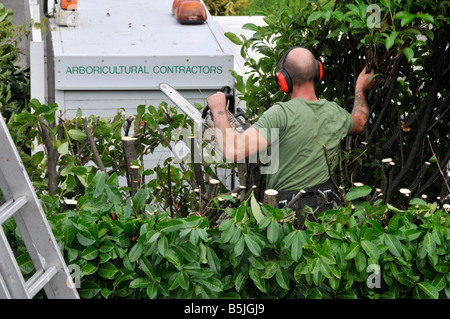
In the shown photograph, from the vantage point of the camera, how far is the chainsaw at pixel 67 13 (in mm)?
5832

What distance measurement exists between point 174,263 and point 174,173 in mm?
1476

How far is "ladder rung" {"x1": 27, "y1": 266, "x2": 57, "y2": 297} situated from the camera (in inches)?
101

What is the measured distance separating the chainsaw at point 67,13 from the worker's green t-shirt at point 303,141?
2833mm

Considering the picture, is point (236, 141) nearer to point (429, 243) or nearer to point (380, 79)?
point (429, 243)

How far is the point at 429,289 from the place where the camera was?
Answer: 112 inches

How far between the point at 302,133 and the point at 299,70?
331 mm

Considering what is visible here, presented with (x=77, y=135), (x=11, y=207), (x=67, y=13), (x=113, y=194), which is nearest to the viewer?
(x=11, y=207)

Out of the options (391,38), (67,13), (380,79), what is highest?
(391,38)

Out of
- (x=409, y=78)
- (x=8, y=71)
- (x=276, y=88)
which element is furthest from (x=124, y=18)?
(x=409, y=78)

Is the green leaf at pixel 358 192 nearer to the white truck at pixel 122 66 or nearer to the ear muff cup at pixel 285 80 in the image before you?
the ear muff cup at pixel 285 80

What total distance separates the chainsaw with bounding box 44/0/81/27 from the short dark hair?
274 centimetres

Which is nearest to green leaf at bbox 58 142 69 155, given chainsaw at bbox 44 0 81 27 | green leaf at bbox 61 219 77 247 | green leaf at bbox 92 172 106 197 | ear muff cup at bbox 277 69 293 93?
green leaf at bbox 92 172 106 197

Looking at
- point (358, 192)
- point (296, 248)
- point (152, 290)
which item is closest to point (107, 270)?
point (152, 290)

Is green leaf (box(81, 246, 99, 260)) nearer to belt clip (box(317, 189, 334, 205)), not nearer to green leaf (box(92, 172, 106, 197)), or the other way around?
green leaf (box(92, 172, 106, 197))
